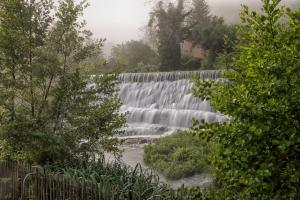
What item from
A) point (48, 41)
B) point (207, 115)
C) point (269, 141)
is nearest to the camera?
point (269, 141)

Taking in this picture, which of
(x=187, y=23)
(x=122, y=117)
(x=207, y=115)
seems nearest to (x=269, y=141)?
(x=122, y=117)

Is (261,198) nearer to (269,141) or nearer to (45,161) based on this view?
(269,141)

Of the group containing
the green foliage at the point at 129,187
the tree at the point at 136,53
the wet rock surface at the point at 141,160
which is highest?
the tree at the point at 136,53

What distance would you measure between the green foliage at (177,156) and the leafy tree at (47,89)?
5.44 metres

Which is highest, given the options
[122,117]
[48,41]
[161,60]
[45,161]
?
[161,60]

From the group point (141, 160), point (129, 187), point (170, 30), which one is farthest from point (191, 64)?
point (129, 187)

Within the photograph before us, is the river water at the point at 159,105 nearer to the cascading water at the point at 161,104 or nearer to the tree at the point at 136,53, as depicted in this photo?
→ the cascading water at the point at 161,104

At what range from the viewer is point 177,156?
14.9m

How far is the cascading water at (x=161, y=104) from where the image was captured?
71.7 feet

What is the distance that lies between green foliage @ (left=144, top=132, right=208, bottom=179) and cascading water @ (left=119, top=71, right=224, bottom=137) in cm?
341

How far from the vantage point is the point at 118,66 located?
Result: 8156 millimetres

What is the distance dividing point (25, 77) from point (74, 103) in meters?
1.15

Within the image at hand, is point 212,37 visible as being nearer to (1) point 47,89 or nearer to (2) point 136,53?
(2) point 136,53

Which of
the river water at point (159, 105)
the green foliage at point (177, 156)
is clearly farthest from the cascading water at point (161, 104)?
the green foliage at point (177, 156)
